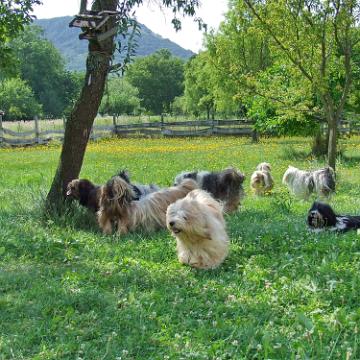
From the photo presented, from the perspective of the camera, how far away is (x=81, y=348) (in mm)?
4082

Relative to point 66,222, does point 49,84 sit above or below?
above

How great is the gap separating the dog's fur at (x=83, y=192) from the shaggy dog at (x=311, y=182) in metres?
4.78

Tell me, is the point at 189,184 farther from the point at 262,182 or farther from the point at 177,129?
the point at 177,129

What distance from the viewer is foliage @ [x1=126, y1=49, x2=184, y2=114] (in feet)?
261

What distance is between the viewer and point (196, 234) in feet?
20.1

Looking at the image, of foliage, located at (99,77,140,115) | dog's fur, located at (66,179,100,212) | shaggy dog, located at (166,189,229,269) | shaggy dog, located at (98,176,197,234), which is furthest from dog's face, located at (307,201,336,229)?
foliage, located at (99,77,140,115)

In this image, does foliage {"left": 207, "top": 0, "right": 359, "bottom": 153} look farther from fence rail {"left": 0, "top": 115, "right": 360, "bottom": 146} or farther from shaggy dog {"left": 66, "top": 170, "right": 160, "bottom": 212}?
fence rail {"left": 0, "top": 115, "right": 360, "bottom": 146}

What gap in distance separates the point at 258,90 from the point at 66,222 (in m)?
7.39

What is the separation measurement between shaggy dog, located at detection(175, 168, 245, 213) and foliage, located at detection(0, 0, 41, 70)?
13.8 feet

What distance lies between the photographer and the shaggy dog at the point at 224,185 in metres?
9.45

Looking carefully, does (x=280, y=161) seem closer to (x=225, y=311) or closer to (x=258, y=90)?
(x=258, y=90)

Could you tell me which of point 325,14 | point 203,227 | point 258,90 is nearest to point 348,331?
point 203,227

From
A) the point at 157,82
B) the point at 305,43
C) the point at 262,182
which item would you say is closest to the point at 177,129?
the point at 305,43

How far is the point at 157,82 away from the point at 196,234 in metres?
75.7
